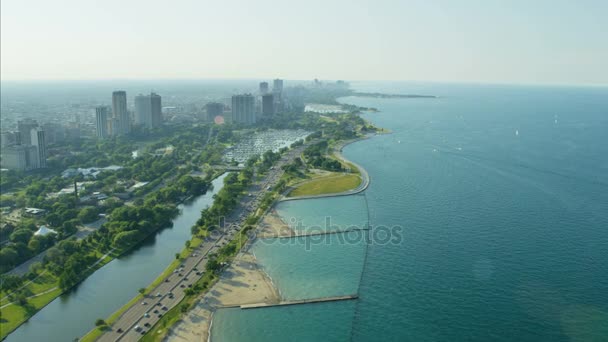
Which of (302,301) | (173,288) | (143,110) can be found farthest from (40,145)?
(302,301)

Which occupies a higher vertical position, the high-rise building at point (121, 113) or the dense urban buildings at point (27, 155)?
the high-rise building at point (121, 113)

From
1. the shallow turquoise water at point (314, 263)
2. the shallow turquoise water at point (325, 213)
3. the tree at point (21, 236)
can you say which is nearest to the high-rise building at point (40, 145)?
the tree at point (21, 236)

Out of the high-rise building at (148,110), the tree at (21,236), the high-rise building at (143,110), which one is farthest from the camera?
the high-rise building at (143,110)

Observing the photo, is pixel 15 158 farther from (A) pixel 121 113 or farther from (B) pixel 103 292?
(B) pixel 103 292

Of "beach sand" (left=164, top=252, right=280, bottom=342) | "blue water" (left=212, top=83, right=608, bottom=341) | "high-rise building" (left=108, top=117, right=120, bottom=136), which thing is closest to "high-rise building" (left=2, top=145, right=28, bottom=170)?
"high-rise building" (left=108, top=117, right=120, bottom=136)

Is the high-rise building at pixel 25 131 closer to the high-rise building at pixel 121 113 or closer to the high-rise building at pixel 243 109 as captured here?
the high-rise building at pixel 121 113

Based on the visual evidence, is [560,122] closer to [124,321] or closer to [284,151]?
[284,151]

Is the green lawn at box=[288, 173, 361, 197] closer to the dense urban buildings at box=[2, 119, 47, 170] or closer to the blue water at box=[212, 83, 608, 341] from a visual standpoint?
the blue water at box=[212, 83, 608, 341]

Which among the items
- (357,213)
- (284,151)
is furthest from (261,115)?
(357,213)
